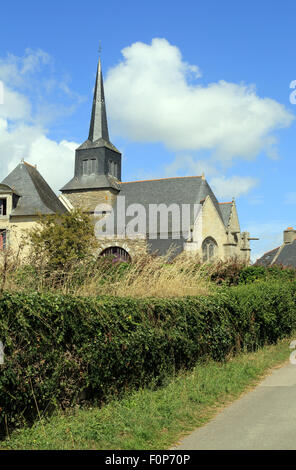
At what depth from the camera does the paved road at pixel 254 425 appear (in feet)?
15.2

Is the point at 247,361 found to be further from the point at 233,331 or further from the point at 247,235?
the point at 247,235

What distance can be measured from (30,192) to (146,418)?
34.4 metres

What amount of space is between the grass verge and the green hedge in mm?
195

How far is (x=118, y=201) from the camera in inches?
1703

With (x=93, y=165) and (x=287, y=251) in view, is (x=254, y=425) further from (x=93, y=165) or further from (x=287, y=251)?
(x=93, y=165)

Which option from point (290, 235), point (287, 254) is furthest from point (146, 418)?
point (290, 235)

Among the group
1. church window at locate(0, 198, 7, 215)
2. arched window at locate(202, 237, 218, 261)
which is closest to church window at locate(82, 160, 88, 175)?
church window at locate(0, 198, 7, 215)

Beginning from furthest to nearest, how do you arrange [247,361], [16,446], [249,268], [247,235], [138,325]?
[247,235], [249,268], [247,361], [138,325], [16,446]

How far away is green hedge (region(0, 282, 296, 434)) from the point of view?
4.95m

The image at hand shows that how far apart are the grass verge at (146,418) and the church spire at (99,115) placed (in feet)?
136

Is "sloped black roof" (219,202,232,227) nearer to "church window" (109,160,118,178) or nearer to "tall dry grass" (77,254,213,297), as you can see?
"church window" (109,160,118,178)
